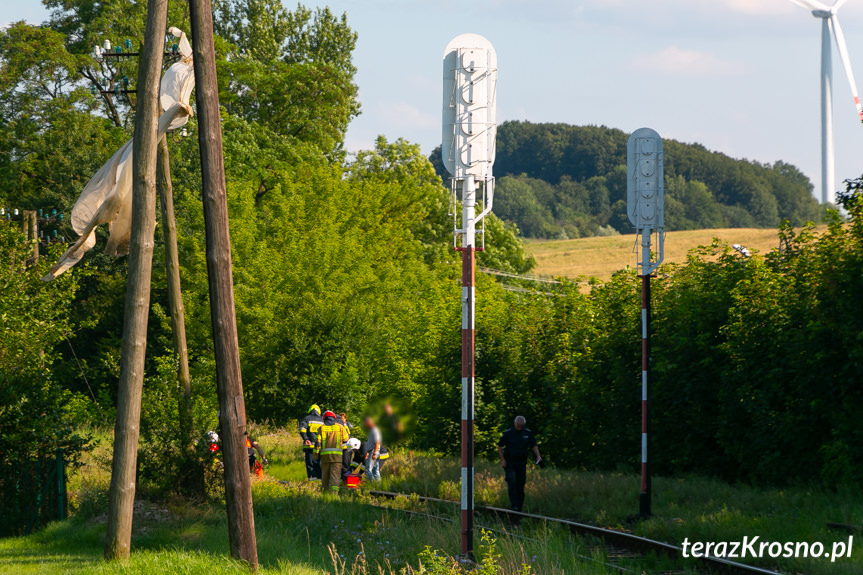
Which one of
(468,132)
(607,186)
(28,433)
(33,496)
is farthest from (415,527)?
A: (607,186)

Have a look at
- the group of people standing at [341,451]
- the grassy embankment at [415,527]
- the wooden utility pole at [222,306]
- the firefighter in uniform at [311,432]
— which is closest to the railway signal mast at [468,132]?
the grassy embankment at [415,527]

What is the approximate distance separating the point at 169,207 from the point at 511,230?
4853 centimetres

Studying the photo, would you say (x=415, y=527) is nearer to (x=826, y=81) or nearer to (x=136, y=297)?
(x=136, y=297)

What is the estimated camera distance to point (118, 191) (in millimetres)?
14172

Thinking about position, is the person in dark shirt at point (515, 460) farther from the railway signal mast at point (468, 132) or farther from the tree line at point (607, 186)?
the tree line at point (607, 186)

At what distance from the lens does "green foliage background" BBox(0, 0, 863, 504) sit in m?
18.4

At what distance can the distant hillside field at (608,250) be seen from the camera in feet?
326

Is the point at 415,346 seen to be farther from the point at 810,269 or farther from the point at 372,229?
the point at 810,269

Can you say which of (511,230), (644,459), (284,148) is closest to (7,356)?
(644,459)

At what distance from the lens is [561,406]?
25969 millimetres

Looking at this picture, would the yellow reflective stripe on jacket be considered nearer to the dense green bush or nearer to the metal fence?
the dense green bush

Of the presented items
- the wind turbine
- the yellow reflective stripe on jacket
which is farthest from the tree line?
the yellow reflective stripe on jacket

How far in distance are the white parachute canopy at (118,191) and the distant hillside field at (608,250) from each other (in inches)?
3189

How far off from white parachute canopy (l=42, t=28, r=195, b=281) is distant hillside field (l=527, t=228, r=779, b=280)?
8100 centimetres
